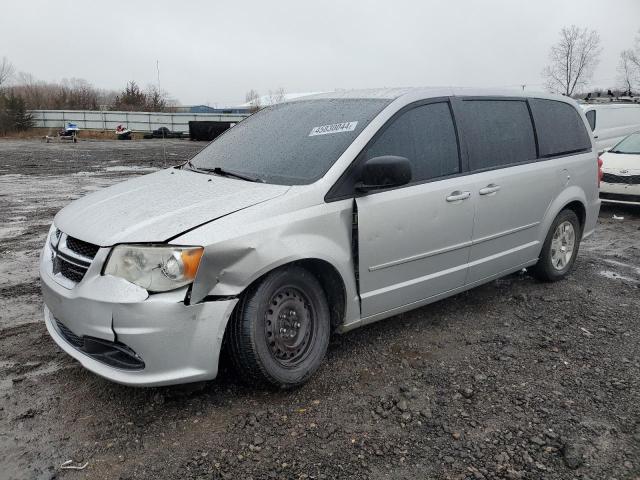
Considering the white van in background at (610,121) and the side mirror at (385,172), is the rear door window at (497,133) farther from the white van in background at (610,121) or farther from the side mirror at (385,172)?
the white van in background at (610,121)

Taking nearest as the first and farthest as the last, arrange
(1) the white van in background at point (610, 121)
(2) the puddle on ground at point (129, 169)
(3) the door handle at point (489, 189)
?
(3) the door handle at point (489, 189) → (1) the white van in background at point (610, 121) → (2) the puddle on ground at point (129, 169)

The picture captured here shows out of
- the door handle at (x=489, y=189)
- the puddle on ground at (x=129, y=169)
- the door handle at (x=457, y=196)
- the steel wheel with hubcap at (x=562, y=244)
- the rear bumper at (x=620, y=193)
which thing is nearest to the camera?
→ the door handle at (x=457, y=196)

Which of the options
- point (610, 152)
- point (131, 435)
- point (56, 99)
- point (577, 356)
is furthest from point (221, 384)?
point (56, 99)

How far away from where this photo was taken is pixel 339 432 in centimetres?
284

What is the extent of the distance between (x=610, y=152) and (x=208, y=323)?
368 inches

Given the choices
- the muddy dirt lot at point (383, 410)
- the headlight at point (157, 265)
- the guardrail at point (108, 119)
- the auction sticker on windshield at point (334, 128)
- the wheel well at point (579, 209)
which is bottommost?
the muddy dirt lot at point (383, 410)

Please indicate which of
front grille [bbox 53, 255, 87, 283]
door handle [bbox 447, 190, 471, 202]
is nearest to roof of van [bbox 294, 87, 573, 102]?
door handle [bbox 447, 190, 471, 202]

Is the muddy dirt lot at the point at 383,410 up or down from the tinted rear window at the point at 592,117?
down

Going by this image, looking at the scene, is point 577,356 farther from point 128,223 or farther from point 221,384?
point 128,223

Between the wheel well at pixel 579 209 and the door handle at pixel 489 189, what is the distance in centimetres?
142

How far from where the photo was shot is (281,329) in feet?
10.3

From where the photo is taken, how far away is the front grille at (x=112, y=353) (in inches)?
109

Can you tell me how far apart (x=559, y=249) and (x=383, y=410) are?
3.10m

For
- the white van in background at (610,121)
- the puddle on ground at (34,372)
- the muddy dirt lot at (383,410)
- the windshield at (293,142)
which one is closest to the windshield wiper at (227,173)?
the windshield at (293,142)
